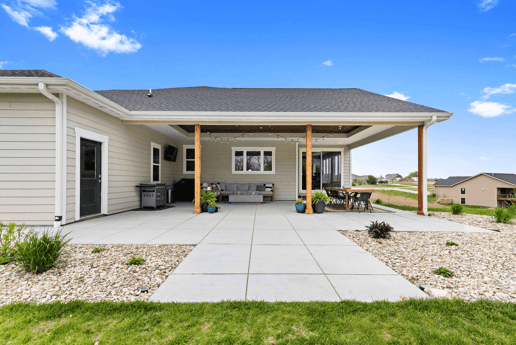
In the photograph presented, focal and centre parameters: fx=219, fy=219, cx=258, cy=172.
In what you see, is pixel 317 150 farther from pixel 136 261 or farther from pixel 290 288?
pixel 136 261

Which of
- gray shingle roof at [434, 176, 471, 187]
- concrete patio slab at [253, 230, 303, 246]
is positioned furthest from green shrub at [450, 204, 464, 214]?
gray shingle roof at [434, 176, 471, 187]

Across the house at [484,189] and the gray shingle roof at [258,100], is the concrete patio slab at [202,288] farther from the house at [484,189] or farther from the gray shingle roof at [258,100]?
the house at [484,189]

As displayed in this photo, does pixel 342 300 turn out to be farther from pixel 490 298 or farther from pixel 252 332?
pixel 490 298

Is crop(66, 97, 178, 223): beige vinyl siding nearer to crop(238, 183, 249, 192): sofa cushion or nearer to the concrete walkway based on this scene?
the concrete walkway

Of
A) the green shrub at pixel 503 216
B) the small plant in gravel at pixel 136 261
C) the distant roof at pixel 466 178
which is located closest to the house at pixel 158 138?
the green shrub at pixel 503 216

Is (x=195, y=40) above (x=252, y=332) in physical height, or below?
above

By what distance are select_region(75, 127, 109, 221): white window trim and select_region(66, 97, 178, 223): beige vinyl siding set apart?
A: 85 mm

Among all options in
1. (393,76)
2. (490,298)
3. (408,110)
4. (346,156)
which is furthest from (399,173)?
(490,298)

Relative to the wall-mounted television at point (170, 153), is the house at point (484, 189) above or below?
below

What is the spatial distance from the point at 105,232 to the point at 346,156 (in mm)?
10601

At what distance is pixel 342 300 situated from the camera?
6.54 feet

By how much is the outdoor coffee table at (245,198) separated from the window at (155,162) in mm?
3100

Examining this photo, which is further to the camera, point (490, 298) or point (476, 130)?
point (476, 130)

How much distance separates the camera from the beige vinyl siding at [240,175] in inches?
421
